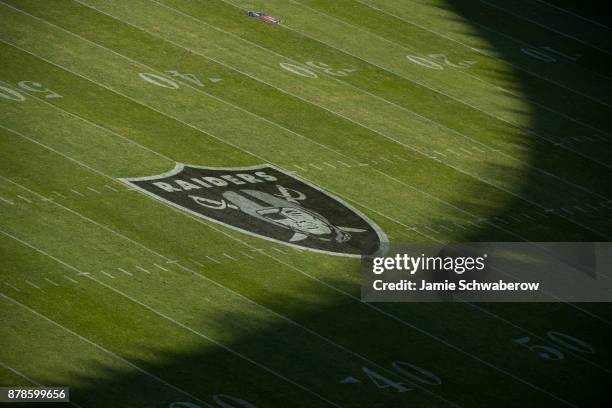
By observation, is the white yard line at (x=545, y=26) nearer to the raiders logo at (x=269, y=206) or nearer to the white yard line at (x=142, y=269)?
the raiders logo at (x=269, y=206)

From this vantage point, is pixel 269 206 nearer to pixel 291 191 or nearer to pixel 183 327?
pixel 291 191

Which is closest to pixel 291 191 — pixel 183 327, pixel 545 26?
pixel 183 327

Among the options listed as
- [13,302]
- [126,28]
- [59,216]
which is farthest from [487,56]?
[13,302]

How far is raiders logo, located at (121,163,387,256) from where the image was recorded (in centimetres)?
2614

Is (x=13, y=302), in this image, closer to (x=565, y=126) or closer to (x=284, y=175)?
(x=284, y=175)

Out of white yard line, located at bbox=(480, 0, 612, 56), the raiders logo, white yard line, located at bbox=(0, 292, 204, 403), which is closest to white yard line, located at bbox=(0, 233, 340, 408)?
white yard line, located at bbox=(0, 292, 204, 403)

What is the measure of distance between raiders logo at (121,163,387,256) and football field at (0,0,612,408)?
7.6 inches

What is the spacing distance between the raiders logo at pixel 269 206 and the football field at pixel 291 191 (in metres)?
0.19

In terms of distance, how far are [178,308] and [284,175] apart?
244 inches

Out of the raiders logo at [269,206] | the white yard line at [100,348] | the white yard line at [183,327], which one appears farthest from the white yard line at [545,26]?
the white yard line at [100,348]

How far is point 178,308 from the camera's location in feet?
75.7

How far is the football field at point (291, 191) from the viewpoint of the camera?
2172 centimetres

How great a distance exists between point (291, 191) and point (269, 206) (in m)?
0.97

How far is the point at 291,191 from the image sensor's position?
2789cm
